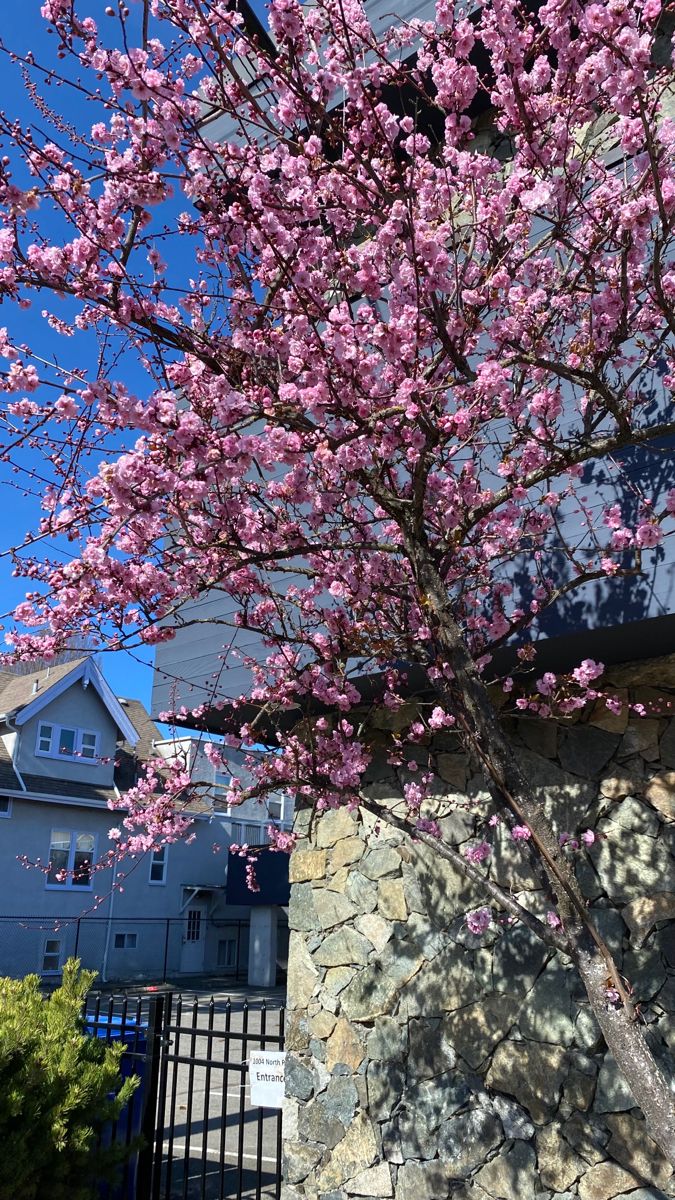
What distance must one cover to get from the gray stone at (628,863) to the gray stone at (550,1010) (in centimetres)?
52

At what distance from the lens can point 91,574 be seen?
3.91m

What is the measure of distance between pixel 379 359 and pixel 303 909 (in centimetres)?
365

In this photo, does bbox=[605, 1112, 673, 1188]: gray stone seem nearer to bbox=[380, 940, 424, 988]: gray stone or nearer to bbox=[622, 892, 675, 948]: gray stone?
bbox=[622, 892, 675, 948]: gray stone

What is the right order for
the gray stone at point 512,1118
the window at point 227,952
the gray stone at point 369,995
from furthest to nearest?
the window at point 227,952
the gray stone at point 369,995
the gray stone at point 512,1118

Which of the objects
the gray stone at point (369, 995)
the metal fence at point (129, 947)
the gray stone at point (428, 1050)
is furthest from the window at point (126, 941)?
the gray stone at point (428, 1050)

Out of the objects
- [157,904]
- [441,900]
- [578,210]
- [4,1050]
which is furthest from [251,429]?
[157,904]

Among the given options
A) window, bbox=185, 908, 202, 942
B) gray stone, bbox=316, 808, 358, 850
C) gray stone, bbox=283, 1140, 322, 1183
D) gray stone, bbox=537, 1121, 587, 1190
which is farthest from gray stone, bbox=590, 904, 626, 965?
window, bbox=185, 908, 202, 942

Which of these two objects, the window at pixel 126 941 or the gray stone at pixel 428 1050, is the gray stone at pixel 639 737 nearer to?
the gray stone at pixel 428 1050

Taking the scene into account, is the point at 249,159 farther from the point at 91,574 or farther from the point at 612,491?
the point at 612,491

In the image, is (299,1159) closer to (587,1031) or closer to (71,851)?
(587,1031)

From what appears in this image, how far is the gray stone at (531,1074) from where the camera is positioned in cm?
455

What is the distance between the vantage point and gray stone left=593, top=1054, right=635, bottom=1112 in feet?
14.2

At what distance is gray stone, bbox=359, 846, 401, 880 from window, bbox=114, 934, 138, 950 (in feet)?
59.4

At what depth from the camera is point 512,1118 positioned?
4.66 meters
